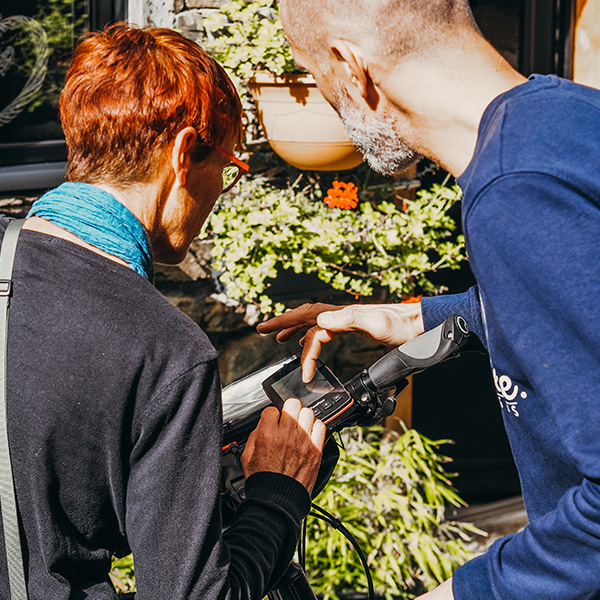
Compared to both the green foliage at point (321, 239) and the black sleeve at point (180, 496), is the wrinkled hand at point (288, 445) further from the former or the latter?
the green foliage at point (321, 239)

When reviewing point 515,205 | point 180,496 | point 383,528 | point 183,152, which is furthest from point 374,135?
point 383,528

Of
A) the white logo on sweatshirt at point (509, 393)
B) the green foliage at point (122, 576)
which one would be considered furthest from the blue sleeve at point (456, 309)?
the green foliage at point (122, 576)

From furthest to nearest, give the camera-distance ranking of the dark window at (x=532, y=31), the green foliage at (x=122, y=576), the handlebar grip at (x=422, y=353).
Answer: the dark window at (x=532, y=31) → the green foliage at (x=122, y=576) → the handlebar grip at (x=422, y=353)

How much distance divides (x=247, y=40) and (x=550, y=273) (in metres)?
2.13

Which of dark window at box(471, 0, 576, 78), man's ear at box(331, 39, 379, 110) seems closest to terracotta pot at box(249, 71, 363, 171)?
dark window at box(471, 0, 576, 78)

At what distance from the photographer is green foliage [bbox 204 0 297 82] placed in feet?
8.89

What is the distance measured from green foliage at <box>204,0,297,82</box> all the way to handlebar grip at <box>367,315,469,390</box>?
5.37 feet

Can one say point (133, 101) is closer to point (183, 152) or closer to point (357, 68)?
point (183, 152)

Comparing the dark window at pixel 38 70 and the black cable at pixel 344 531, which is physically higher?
the dark window at pixel 38 70

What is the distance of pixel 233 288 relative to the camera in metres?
2.87

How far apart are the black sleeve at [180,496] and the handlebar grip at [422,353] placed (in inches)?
16.1

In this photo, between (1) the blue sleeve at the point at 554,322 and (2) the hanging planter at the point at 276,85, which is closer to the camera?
(1) the blue sleeve at the point at 554,322

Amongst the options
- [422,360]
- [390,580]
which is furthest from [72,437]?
[390,580]

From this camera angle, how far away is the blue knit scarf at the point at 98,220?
1166mm
